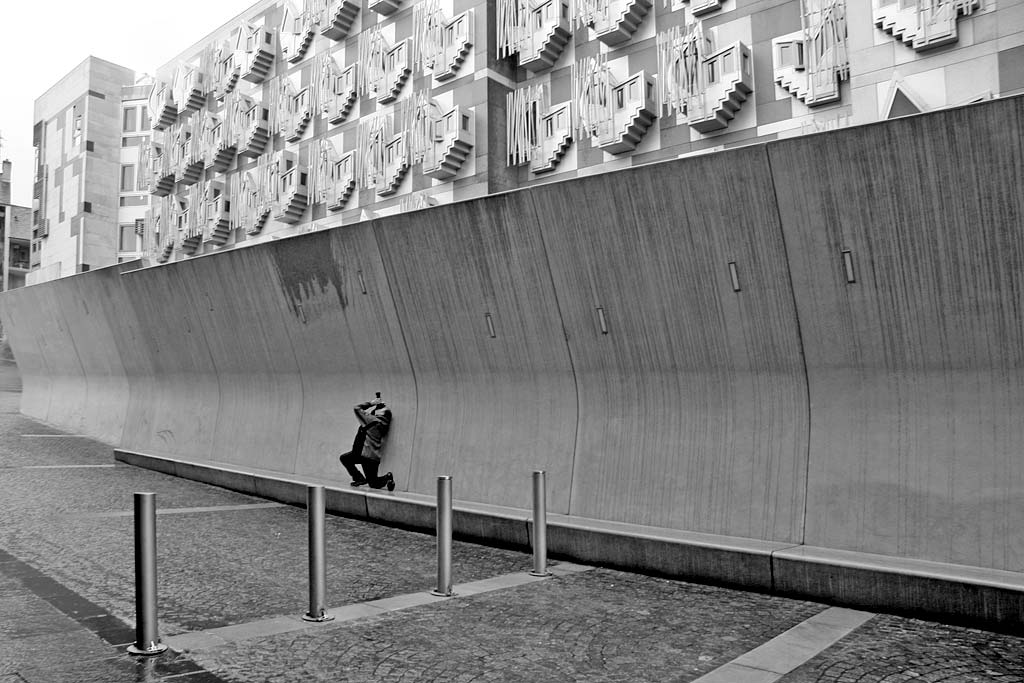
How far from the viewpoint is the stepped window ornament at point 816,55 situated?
16453mm

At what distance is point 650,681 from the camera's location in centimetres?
429

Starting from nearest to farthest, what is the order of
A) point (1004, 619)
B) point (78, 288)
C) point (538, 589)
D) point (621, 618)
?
1. point (1004, 619)
2. point (621, 618)
3. point (538, 589)
4. point (78, 288)

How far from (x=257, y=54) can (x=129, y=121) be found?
23.0m

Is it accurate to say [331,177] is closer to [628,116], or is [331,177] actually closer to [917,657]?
[628,116]

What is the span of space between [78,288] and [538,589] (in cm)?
1456

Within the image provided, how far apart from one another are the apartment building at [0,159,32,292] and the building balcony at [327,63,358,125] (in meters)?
55.6

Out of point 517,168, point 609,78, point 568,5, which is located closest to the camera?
point 609,78

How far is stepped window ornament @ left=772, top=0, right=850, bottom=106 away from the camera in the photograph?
648 inches

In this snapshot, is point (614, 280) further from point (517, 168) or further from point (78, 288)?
point (517, 168)

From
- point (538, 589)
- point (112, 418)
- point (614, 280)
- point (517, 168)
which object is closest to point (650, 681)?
point (538, 589)

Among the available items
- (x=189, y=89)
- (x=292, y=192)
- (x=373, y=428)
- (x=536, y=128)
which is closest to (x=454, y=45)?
(x=536, y=128)

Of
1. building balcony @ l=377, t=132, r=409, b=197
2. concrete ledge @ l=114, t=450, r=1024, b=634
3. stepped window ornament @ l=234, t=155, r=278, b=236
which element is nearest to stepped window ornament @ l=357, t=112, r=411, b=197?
building balcony @ l=377, t=132, r=409, b=197

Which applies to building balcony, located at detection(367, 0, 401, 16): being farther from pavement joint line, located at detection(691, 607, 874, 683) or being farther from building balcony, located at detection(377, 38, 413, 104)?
pavement joint line, located at detection(691, 607, 874, 683)

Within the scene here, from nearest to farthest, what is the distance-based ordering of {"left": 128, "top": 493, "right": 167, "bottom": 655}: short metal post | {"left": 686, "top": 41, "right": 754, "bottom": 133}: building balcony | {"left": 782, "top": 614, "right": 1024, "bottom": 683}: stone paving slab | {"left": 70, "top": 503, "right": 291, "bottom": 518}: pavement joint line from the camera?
{"left": 782, "top": 614, "right": 1024, "bottom": 683}: stone paving slab < {"left": 128, "top": 493, "right": 167, "bottom": 655}: short metal post < {"left": 70, "top": 503, "right": 291, "bottom": 518}: pavement joint line < {"left": 686, "top": 41, "right": 754, "bottom": 133}: building balcony
